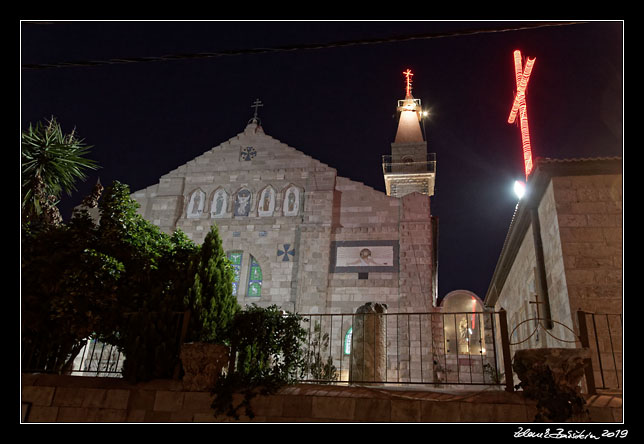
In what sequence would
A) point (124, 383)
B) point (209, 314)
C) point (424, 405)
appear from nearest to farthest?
point (424, 405) → point (124, 383) → point (209, 314)

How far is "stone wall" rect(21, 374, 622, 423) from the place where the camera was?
4.68m

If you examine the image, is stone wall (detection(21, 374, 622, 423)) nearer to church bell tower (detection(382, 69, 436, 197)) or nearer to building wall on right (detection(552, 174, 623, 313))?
building wall on right (detection(552, 174, 623, 313))

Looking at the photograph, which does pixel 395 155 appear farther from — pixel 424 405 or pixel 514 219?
pixel 424 405

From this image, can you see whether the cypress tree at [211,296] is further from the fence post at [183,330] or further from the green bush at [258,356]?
the green bush at [258,356]

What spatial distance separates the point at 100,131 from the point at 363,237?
4380 centimetres

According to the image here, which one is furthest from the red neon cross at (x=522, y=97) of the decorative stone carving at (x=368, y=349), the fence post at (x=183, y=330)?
the fence post at (x=183, y=330)

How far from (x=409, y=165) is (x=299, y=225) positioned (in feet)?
31.6

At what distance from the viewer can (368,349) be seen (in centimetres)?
789

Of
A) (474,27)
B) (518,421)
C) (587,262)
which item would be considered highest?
(474,27)

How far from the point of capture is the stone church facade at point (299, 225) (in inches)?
666

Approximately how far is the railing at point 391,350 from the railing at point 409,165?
30.3 ft

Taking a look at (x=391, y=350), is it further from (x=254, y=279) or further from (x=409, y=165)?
(x=409, y=165)

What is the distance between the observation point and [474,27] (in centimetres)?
416

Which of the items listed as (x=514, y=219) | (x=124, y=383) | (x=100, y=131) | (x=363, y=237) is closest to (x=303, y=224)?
(x=363, y=237)
